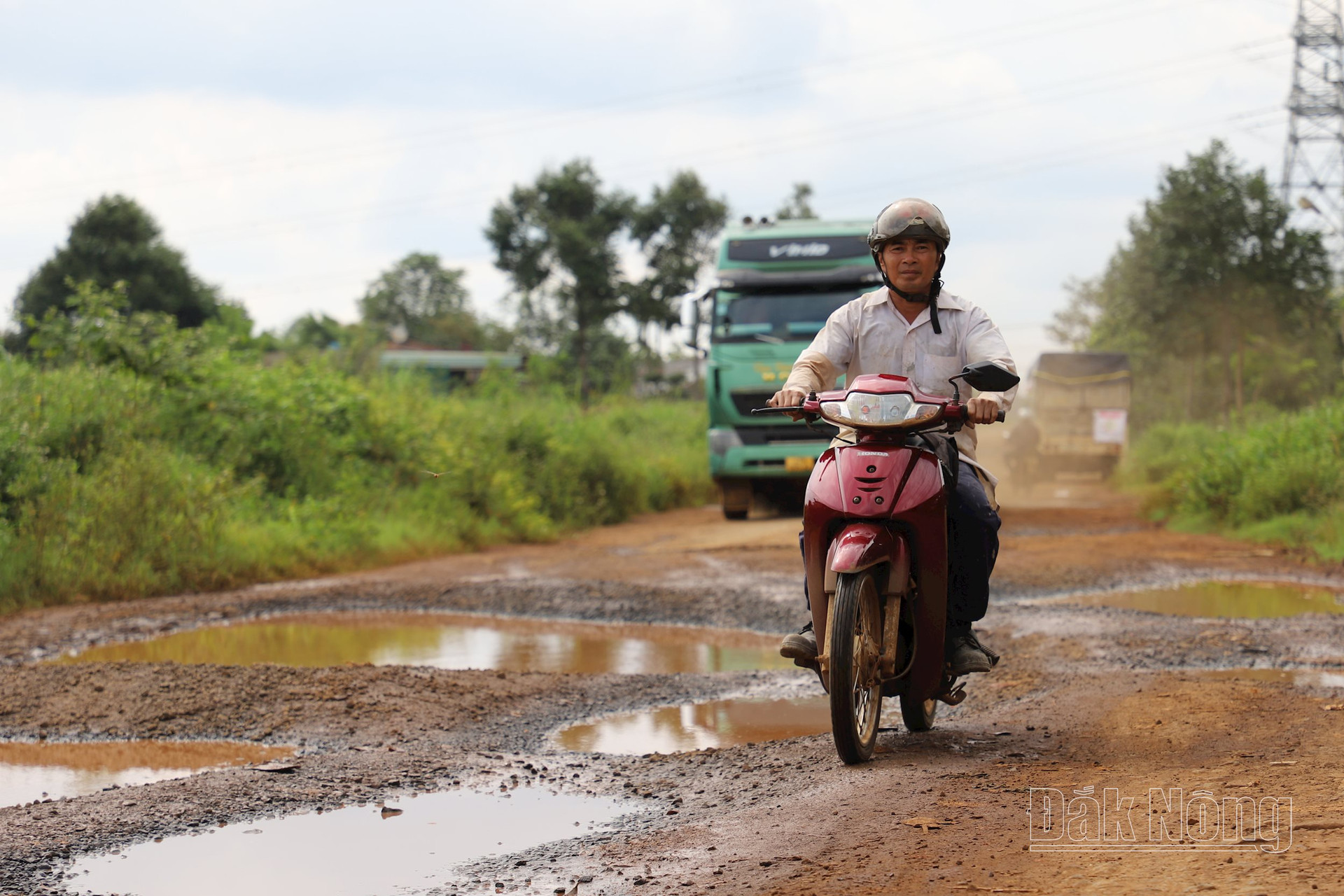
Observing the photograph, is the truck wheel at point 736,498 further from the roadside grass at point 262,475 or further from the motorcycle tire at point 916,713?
the motorcycle tire at point 916,713

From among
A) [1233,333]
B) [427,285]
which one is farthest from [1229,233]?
[427,285]

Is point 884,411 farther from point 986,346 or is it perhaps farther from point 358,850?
point 358,850

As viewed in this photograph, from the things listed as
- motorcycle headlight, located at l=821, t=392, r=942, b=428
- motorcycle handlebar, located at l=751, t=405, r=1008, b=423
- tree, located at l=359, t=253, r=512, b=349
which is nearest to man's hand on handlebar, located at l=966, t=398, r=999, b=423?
motorcycle handlebar, located at l=751, t=405, r=1008, b=423

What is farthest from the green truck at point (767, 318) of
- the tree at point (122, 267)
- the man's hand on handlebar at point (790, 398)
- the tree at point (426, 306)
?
the tree at point (426, 306)

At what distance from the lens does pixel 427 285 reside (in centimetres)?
7156

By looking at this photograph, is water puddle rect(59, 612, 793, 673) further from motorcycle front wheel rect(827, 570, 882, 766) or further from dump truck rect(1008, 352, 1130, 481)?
dump truck rect(1008, 352, 1130, 481)

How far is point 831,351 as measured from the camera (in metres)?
4.99

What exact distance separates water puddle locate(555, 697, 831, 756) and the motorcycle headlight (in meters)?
1.40

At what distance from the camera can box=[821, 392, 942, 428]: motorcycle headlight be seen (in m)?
4.44

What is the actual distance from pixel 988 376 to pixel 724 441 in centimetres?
1226

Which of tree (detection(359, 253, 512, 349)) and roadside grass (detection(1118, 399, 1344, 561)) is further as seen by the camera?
tree (detection(359, 253, 512, 349))

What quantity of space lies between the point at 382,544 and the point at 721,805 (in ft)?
30.7

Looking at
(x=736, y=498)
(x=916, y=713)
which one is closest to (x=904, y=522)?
(x=916, y=713)

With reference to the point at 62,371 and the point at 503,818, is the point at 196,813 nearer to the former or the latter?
the point at 503,818
